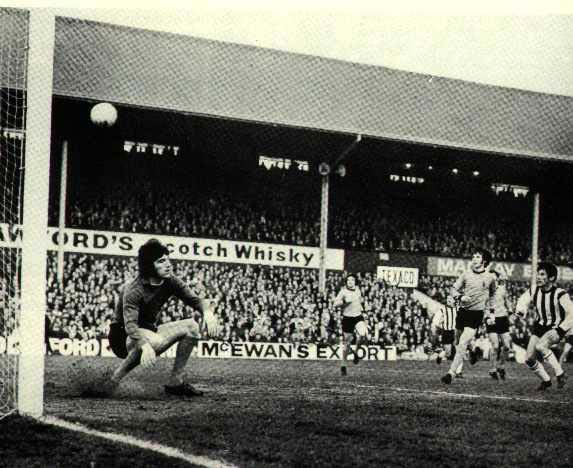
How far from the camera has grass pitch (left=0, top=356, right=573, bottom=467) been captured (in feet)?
18.2

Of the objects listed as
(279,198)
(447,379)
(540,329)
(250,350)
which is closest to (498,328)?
(540,329)

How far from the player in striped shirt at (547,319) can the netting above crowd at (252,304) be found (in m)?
14.0

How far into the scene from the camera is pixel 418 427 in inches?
280

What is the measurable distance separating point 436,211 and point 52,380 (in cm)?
2662

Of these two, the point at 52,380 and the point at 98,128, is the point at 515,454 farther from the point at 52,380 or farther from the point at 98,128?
the point at 98,128

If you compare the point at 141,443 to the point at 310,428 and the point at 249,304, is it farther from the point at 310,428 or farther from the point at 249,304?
the point at 249,304

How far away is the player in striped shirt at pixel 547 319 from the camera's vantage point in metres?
12.2

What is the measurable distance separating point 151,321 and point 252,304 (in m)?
18.3

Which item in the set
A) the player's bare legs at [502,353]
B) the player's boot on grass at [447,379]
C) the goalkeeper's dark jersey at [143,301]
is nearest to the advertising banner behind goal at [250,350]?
the player's bare legs at [502,353]

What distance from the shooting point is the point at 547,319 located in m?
12.6

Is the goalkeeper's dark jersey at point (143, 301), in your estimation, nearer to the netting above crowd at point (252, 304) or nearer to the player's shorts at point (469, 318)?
the player's shorts at point (469, 318)

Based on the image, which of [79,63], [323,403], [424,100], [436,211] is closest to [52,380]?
[323,403]

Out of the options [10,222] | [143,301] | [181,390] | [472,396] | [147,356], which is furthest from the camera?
[10,222]

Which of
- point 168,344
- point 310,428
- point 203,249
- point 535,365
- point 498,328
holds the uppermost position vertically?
point 203,249
